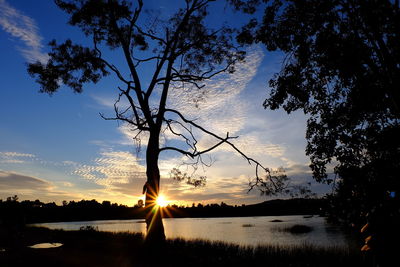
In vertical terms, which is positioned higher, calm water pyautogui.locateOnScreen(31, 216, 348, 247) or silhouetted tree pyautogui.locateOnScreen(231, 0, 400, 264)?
silhouetted tree pyautogui.locateOnScreen(231, 0, 400, 264)

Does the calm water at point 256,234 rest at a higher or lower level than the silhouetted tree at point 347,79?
lower

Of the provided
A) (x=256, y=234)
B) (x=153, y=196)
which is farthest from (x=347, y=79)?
(x=256, y=234)

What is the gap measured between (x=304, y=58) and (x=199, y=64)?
7403 mm

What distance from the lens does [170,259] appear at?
11117 millimetres

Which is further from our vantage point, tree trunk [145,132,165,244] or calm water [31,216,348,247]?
calm water [31,216,348,247]

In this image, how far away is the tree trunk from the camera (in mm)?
13367

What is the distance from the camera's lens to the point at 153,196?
14164 mm

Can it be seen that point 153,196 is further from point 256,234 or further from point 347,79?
point 256,234

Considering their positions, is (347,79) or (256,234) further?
(256,234)

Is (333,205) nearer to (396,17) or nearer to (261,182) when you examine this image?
(396,17)

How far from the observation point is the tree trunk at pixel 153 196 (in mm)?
13367

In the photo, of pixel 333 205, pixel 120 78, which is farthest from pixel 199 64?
pixel 333 205

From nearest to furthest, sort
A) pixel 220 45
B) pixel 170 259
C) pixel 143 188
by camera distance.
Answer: pixel 170 259 → pixel 143 188 → pixel 220 45

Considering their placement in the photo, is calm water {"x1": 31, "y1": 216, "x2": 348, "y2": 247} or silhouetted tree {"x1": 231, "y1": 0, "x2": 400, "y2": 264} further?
calm water {"x1": 31, "y1": 216, "x2": 348, "y2": 247}
